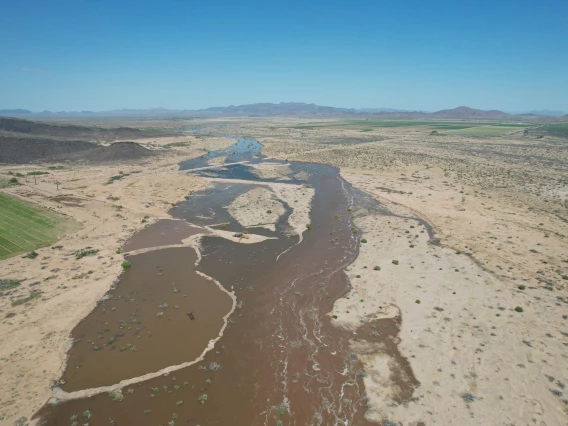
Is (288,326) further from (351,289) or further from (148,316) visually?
(148,316)

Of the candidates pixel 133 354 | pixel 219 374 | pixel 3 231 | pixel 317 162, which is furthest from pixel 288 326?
pixel 317 162

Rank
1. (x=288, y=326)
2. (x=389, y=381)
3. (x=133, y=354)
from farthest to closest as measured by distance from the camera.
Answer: (x=288, y=326) → (x=133, y=354) → (x=389, y=381)

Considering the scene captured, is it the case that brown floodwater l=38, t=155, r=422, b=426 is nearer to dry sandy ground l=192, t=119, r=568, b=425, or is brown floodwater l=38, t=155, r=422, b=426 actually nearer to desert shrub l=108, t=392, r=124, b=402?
desert shrub l=108, t=392, r=124, b=402

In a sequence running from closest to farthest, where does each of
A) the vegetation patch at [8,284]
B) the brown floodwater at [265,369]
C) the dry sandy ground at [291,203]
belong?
the brown floodwater at [265,369] → the vegetation patch at [8,284] → the dry sandy ground at [291,203]

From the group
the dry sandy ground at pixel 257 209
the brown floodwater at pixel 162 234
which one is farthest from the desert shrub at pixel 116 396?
the dry sandy ground at pixel 257 209

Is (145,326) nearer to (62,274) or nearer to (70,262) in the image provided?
(62,274)

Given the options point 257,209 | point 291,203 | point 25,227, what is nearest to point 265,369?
point 257,209

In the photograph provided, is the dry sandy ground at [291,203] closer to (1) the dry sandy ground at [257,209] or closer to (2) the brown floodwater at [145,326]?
(1) the dry sandy ground at [257,209]
